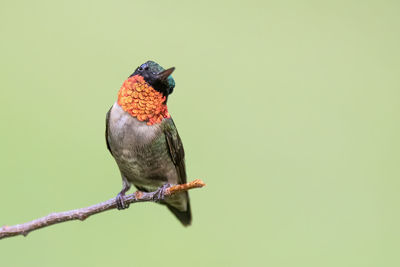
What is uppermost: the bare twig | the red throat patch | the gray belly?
the red throat patch

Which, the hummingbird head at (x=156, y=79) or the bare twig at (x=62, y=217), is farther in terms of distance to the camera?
the hummingbird head at (x=156, y=79)

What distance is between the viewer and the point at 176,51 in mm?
4641

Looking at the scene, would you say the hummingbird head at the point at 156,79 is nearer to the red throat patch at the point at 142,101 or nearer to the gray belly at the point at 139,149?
the red throat patch at the point at 142,101

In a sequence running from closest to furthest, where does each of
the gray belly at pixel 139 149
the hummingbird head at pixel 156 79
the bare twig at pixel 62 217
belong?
the bare twig at pixel 62 217 < the hummingbird head at pixel 156 79 < the gray belly at pixel 139 149

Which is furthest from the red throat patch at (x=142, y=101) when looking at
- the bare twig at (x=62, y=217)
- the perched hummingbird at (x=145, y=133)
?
the bare twig at (x=62, y=217)

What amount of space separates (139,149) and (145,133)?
0.08 m

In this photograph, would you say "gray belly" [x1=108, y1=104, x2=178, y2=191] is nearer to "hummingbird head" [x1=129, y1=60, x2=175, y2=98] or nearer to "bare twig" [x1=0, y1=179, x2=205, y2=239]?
"hummingbird head" [x1=129, y1=60, x2=175, y2=98]

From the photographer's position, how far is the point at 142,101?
2.26m

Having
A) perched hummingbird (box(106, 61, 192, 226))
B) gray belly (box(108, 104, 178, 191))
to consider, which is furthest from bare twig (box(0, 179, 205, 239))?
gray belly (box(108, 104, 178, 191))

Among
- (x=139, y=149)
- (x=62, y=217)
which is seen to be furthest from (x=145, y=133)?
(x=62, y=217)

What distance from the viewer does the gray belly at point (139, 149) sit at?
236cm

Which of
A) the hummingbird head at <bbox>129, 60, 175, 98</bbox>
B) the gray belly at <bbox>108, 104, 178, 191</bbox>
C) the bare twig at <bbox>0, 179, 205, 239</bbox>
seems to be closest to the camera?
the bare twig at <bbox>0, 179, 205, 239</bbox>

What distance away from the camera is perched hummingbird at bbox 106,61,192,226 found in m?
2.21

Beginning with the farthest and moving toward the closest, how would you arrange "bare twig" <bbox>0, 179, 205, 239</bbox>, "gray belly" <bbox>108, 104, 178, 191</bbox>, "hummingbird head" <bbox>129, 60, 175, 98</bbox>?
"gray belly" <bbox>108, 104, 178, 191</bbox> → "hummingbird head" <bbox>129, 60, 175, 98</bbox> → "bare twig" <bbox>0, 179, 205, 239</bbox>
